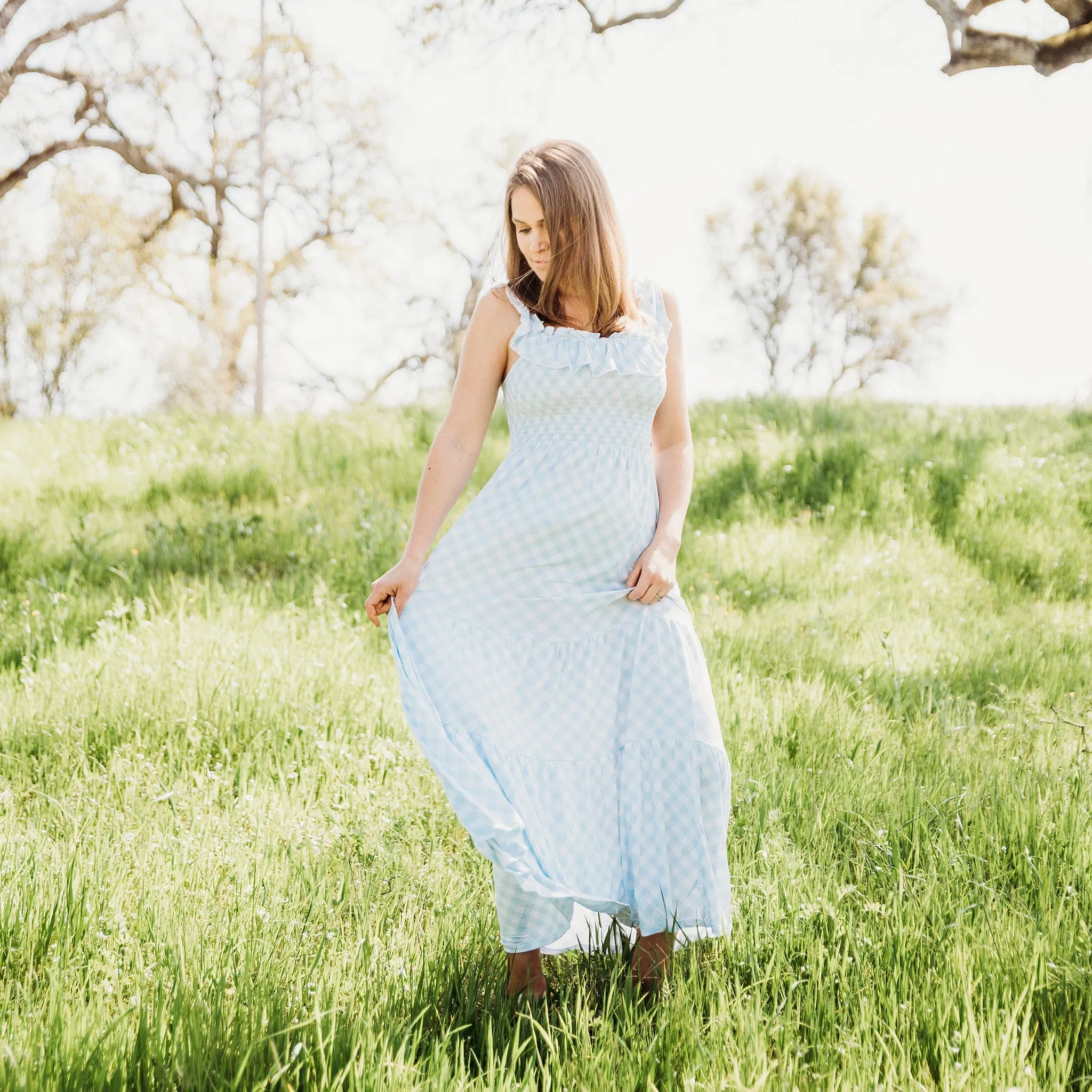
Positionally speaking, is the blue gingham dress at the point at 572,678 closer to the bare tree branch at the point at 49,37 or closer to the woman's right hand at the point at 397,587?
the woman's right hand at the point at 397,587

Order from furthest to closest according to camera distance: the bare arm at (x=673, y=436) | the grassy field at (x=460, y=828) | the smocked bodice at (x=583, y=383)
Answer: the bare arm at (x=673, y=436) → the smocked bodice at (x=583, y=383) → the grassy field at (x=460, y=828)

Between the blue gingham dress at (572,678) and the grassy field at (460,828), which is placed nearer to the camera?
the grassy field at (460,828)

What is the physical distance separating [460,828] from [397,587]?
121 cm

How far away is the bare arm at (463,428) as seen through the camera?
277cm

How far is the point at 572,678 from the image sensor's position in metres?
2.61

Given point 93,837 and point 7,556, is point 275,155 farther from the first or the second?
point 93,837

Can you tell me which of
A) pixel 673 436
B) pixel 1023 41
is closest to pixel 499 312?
pixel 673 436

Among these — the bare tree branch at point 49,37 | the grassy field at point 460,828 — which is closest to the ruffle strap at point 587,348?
the grassy field at point 460,828

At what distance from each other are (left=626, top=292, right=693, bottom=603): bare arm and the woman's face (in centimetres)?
43

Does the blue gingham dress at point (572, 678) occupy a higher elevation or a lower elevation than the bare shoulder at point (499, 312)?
lower

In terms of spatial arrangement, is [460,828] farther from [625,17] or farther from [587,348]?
[625,17]

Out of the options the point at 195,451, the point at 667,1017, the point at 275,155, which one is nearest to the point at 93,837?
the point at 667,1017

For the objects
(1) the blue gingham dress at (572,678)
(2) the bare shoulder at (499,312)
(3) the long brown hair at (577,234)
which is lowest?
(1) the blue gingham dress at (572,678)

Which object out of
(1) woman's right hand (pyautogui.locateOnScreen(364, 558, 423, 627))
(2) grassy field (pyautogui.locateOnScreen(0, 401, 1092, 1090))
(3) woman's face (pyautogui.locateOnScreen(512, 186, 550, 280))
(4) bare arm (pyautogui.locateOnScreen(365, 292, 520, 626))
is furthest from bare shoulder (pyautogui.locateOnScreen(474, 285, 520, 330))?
(2) grassy field (pyautogui.locateOnScreen(0, 401, 1092, 1090))
